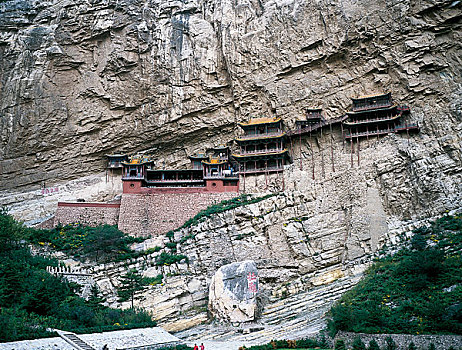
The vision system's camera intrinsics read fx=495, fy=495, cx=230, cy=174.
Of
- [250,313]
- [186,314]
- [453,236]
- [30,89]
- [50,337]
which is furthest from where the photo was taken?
[30,89]

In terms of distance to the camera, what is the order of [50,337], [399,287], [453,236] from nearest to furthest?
[50,337]
[399,287]
[453,236]

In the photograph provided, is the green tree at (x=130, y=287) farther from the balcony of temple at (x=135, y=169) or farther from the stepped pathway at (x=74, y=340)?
the balcony of temple at (x=135, y=169)

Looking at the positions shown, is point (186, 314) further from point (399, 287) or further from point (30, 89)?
point (30, 89)

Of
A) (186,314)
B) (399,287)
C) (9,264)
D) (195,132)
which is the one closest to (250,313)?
(186,314)

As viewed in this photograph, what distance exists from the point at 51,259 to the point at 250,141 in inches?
707

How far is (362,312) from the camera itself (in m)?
21.8

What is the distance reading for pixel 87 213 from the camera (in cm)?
4050

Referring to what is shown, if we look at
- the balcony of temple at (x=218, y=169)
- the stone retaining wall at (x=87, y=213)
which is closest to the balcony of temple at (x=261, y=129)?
the balcony of temple at (x=218, y=169)

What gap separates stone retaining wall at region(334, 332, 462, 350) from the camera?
1800 centimetres

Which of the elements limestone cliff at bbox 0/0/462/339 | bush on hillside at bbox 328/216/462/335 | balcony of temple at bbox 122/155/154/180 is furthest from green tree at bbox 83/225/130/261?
bush on hillside at bbox 328/216/462/335

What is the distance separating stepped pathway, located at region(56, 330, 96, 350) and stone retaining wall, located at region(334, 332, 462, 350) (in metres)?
11.1

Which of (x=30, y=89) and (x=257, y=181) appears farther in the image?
(x=30, y=89)

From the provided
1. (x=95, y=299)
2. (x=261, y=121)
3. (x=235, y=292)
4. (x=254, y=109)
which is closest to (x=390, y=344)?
(x=235, y=292)

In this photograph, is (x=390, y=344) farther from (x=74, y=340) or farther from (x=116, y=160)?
(x=116, y=160)
